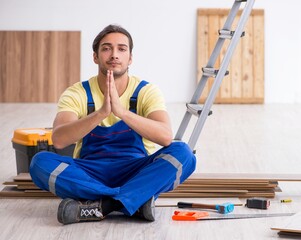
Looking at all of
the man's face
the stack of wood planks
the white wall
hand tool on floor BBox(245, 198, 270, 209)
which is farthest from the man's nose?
the white wall

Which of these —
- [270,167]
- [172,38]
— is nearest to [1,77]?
[172,38]

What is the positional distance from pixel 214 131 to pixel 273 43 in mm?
3450

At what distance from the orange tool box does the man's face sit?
3.45ft

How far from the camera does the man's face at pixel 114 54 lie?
441cm

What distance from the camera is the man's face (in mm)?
4406

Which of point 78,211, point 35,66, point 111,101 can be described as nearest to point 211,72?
point 111,101

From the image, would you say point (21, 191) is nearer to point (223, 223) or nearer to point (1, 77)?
point (223, 223)

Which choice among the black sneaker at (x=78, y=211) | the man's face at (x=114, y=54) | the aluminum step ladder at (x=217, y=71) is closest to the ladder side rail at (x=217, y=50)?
the aluminum step ladder at (x=217, y=71)

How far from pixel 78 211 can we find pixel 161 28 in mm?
7538

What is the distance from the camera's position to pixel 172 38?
11.5m

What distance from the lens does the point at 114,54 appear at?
440cm

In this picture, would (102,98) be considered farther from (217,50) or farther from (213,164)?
(213,164)

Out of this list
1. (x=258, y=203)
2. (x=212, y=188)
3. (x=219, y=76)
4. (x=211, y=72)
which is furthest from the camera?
(x=211, y=72)

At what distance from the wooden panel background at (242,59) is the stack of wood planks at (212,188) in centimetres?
642
